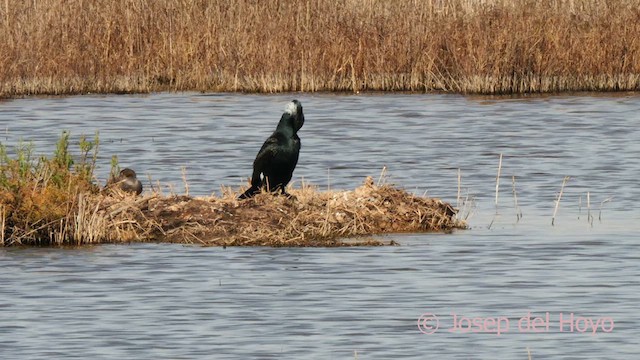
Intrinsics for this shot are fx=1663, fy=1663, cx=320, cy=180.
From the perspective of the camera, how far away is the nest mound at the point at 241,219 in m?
14.0

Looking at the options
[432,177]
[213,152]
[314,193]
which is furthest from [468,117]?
[314,193]

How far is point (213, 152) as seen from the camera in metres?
23.6

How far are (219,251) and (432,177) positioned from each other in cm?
673

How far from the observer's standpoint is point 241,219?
14133 mm

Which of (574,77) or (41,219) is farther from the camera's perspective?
(574,77)

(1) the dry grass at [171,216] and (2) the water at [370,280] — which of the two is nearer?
(2) the water at [370,280]

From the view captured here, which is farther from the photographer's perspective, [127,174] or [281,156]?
[127,174]

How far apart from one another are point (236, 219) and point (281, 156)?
0.70m

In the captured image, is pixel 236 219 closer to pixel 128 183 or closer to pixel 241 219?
pixel 241 219

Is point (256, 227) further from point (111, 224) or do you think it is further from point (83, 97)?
point (83, 97)
